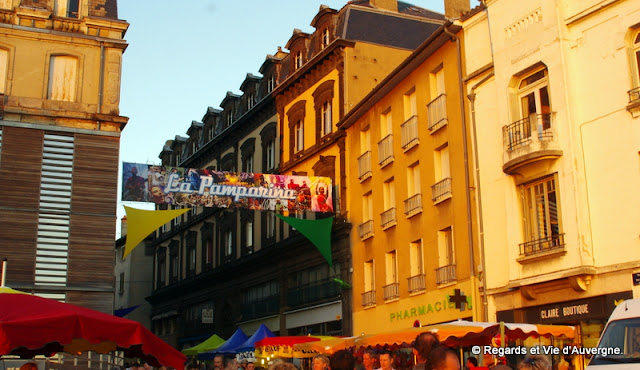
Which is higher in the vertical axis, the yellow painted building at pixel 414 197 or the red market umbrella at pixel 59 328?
the yellow painted building at pixel 414 197

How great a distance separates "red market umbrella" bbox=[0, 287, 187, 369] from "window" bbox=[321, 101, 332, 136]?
24599 millimetres

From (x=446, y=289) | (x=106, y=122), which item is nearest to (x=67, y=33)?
(x=106, y=122)

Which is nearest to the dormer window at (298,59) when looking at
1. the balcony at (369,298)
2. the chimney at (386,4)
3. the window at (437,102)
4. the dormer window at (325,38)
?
the dormer window at (325,38)

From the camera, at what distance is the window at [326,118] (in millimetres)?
36066

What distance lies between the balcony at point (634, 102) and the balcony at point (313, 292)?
58.0 feet

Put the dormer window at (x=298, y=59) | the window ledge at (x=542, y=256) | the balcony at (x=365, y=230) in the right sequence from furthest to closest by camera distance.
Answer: the dormer window at (x=298, y=59)
the balcony at (x=365, y=230)
the window ledge at (x=542, y=256)

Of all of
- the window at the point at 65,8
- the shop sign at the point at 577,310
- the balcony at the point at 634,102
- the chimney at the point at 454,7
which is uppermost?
the chimney at the point at 454,7

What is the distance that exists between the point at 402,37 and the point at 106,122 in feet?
53.9

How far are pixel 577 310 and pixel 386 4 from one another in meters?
22.6

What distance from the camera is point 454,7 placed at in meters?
32.6

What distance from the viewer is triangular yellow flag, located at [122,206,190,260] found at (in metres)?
25.0

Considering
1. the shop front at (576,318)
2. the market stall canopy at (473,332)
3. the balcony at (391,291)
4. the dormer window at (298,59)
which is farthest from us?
the dormer window at (298,59)

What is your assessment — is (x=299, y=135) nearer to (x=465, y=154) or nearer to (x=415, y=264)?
(x=415, y=264)

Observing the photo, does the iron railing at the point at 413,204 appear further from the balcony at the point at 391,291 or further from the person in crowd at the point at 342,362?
the person in crowd at the point at 342,362
